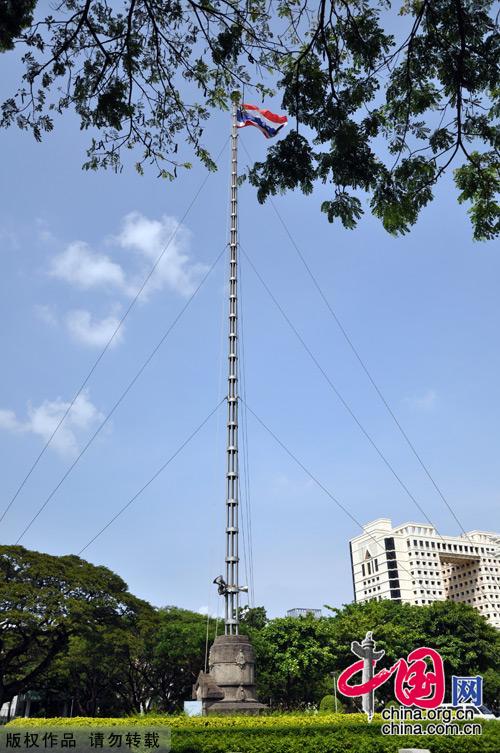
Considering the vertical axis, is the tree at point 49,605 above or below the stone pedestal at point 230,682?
above

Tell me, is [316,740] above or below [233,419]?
below

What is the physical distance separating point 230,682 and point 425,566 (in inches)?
3569

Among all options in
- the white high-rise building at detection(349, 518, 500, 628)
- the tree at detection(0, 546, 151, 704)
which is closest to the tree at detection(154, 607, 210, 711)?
the tree at detection(0, 546, 151, 704)

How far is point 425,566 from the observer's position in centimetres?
10219

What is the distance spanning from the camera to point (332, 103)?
6.95 metres

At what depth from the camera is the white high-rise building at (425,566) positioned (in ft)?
332

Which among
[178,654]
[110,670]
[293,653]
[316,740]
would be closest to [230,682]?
[316,740]

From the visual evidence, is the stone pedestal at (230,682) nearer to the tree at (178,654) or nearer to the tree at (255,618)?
the tree at (178,654)

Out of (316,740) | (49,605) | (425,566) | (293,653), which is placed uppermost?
(425,566)

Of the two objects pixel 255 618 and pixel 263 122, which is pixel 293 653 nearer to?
pixel 255 618

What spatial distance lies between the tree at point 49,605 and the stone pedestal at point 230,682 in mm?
11669

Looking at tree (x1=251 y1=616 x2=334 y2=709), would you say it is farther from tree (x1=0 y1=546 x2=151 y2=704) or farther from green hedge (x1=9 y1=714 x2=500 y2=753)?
green hedge (x1=9 y1=714 x2=500 y2=753)

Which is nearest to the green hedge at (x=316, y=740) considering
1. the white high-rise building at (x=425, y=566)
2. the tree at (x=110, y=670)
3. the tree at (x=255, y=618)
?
the tree at (x=110, y=670)

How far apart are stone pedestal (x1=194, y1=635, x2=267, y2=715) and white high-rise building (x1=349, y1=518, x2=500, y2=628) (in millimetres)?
81815
